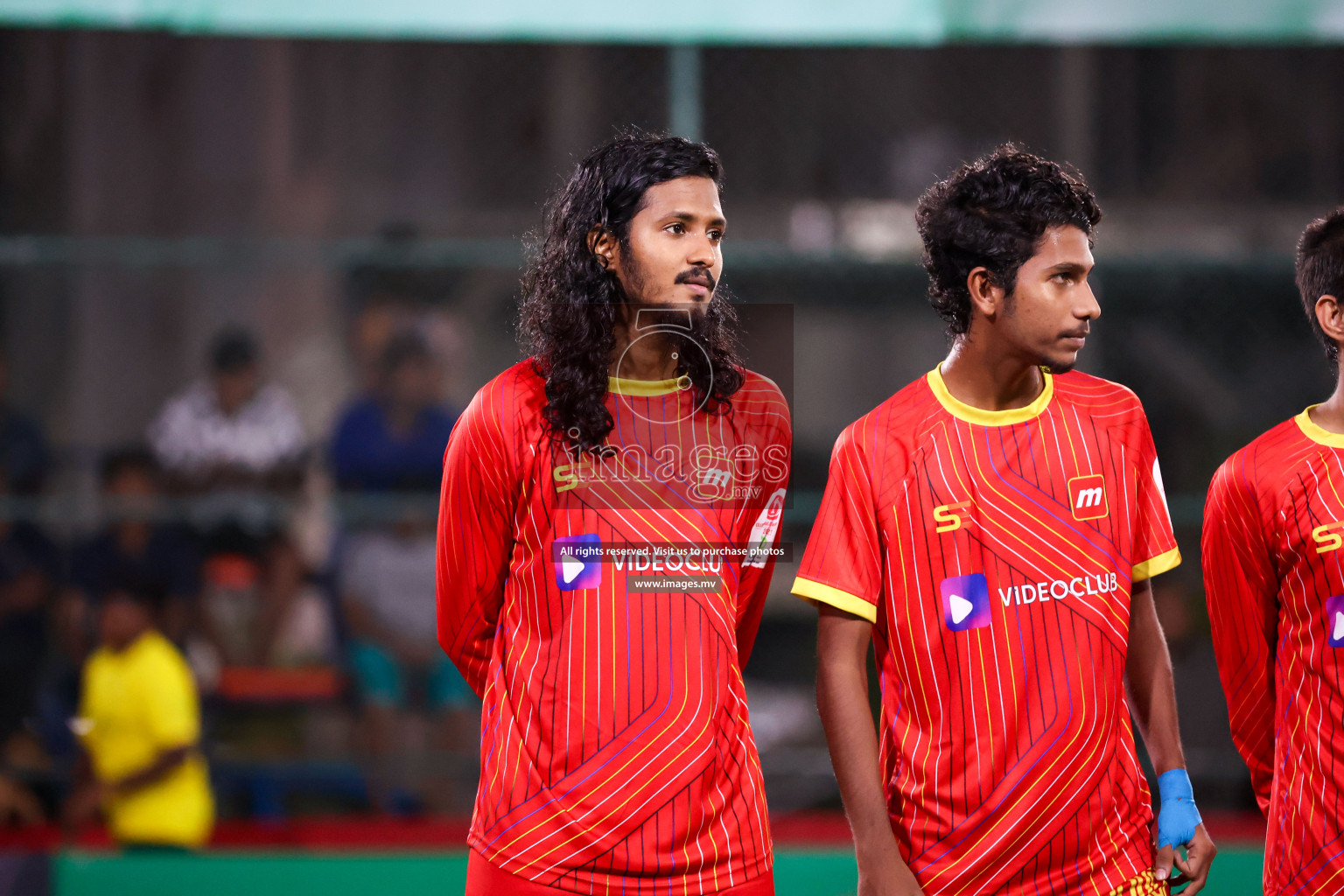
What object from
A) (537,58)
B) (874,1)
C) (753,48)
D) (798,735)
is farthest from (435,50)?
(798,735)

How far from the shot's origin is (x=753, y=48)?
5238 mm

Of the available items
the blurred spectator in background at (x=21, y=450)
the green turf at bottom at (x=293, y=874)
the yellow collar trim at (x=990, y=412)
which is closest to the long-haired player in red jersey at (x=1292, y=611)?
the yellow collar trim at (x=990, y=412)

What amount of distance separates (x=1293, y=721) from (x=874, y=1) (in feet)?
11.6

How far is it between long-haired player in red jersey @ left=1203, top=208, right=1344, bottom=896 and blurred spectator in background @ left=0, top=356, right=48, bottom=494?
419cm

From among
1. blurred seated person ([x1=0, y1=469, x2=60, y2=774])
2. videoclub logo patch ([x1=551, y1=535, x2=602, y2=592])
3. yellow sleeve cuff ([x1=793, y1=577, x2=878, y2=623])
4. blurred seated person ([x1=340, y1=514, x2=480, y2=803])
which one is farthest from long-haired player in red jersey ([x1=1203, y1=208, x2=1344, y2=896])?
blurred seated person ([x1=0, y1=469, x2=60, y2=774])

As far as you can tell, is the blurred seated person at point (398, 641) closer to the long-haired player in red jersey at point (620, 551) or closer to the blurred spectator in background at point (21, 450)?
the blurred spectator in background at point (21, 450)

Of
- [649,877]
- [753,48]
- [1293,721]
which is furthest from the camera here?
[753,48]

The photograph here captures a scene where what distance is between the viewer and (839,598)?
1.83m

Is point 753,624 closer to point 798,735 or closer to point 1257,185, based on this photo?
point 798,735

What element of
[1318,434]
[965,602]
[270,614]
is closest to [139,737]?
[270,614]

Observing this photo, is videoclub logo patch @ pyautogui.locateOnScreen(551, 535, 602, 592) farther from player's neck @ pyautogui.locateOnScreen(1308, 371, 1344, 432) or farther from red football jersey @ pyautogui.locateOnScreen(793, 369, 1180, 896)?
player's neck @ pyautogui.locateOnScreen(1308, 371, 1344, 432)

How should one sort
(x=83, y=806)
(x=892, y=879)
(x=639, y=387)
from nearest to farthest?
(x=892, y=879) → (x=639, y=387) → (x=83, y=806)

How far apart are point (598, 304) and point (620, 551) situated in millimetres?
402

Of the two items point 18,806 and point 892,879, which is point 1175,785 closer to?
point 892,879
